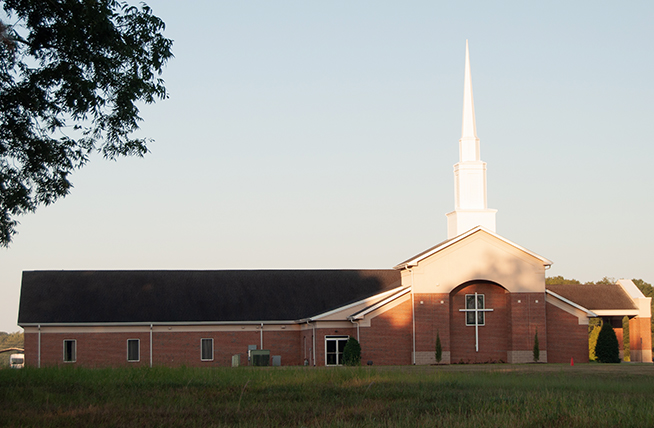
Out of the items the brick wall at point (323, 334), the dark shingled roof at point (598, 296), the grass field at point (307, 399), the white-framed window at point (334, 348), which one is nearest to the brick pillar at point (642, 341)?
the dark shingled roof at point (598, 296)

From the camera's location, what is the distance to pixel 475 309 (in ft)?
131

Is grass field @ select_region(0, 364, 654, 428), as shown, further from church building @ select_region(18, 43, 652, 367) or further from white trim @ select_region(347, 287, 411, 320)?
church building @ select_region(18, 43, 652, 367)

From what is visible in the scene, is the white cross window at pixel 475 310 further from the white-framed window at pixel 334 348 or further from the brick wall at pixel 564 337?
the white-framed window at pixel 334 348

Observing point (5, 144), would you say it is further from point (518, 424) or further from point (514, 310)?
point (514, 310)

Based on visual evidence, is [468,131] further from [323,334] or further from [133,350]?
[133,350]

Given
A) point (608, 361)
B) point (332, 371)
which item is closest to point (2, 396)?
point (332, 371)

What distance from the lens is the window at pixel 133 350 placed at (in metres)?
40.8

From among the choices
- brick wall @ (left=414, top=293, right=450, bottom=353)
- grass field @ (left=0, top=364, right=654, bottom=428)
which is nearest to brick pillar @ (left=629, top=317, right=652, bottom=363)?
brick wall @ (left=414, top=293, right=450, bottom=353)

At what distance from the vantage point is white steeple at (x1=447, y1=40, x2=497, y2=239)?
4284cm

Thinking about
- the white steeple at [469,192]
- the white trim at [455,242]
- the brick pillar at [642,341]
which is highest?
the white steeple at [469,192]

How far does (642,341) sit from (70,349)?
32.9 meters

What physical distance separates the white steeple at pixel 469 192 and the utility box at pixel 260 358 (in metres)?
12.9

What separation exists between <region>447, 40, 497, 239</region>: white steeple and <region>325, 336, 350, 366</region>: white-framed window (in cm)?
944

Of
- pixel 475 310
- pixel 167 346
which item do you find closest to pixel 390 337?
pixel 475 310
